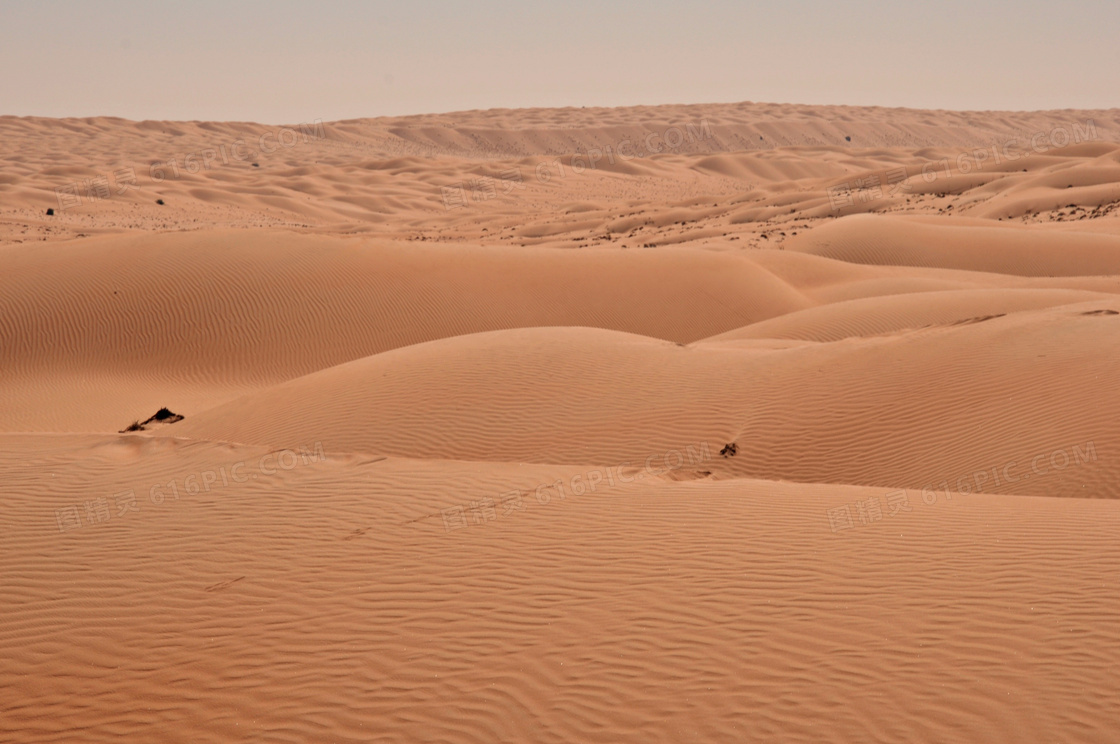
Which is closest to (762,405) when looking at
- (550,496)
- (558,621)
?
(550,496)

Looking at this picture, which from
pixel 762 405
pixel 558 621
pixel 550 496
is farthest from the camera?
pixel 762 405

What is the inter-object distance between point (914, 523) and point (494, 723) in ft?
12.5

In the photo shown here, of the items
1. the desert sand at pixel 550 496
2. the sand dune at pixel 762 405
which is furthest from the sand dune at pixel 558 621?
the sand dune at pixel 762 405

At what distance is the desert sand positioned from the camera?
14.3 feet

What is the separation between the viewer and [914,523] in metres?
6.62

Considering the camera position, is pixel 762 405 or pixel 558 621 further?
pixel 762 405

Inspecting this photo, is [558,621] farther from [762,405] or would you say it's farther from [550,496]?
[762,405]

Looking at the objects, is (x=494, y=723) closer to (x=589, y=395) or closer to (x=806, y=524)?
(x=806, y=524)

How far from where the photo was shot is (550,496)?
24.0ft

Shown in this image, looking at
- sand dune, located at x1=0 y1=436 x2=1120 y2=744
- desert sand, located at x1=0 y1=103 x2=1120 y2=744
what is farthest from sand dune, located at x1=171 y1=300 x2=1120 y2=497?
sand dune, located at x1=0 y1=436 x2=1120 y2=744

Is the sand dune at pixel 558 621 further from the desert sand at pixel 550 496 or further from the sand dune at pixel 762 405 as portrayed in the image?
the sand dune at pixel 762 405

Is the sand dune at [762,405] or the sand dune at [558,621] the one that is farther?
the sand dune at [762,405]

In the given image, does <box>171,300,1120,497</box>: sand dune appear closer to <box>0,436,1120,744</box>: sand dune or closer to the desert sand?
the desert sand

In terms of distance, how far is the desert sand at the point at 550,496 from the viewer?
14.3ft
